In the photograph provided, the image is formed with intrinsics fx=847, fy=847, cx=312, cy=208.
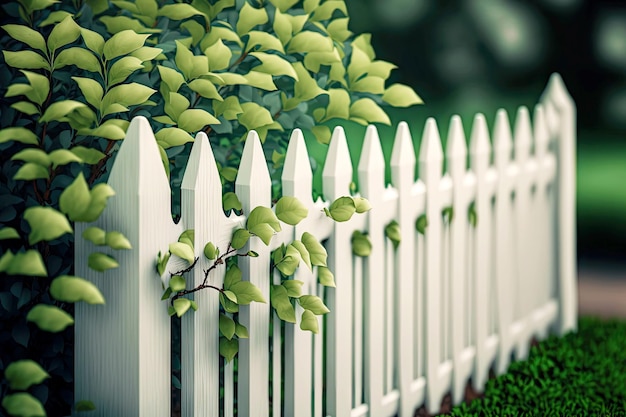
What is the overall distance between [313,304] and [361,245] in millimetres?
604

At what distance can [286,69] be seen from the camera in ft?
10.1

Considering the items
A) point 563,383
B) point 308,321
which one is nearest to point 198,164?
point 308,321

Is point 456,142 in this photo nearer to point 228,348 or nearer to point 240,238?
point 240,238

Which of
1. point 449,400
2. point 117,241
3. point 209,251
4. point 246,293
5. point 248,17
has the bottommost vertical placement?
point 449,400

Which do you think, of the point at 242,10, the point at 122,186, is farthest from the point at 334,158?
the point at 122,186

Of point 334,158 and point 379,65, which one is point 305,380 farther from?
point 379,65

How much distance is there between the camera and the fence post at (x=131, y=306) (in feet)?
8.25

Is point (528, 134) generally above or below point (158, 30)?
below

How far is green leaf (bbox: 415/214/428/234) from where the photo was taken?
156 inches

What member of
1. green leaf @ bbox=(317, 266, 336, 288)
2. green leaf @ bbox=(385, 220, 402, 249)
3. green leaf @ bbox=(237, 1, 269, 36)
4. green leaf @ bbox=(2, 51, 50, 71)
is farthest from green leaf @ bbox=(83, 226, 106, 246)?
green leaf @ bbox=(385, 220, 402, 249)

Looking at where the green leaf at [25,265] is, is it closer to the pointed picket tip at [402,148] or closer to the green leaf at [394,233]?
the green leaf at [394,233]

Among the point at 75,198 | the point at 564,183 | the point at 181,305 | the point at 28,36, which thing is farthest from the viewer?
the point at 564,183

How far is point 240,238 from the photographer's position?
9.23 ft

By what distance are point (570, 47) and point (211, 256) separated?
7507 millimetres
